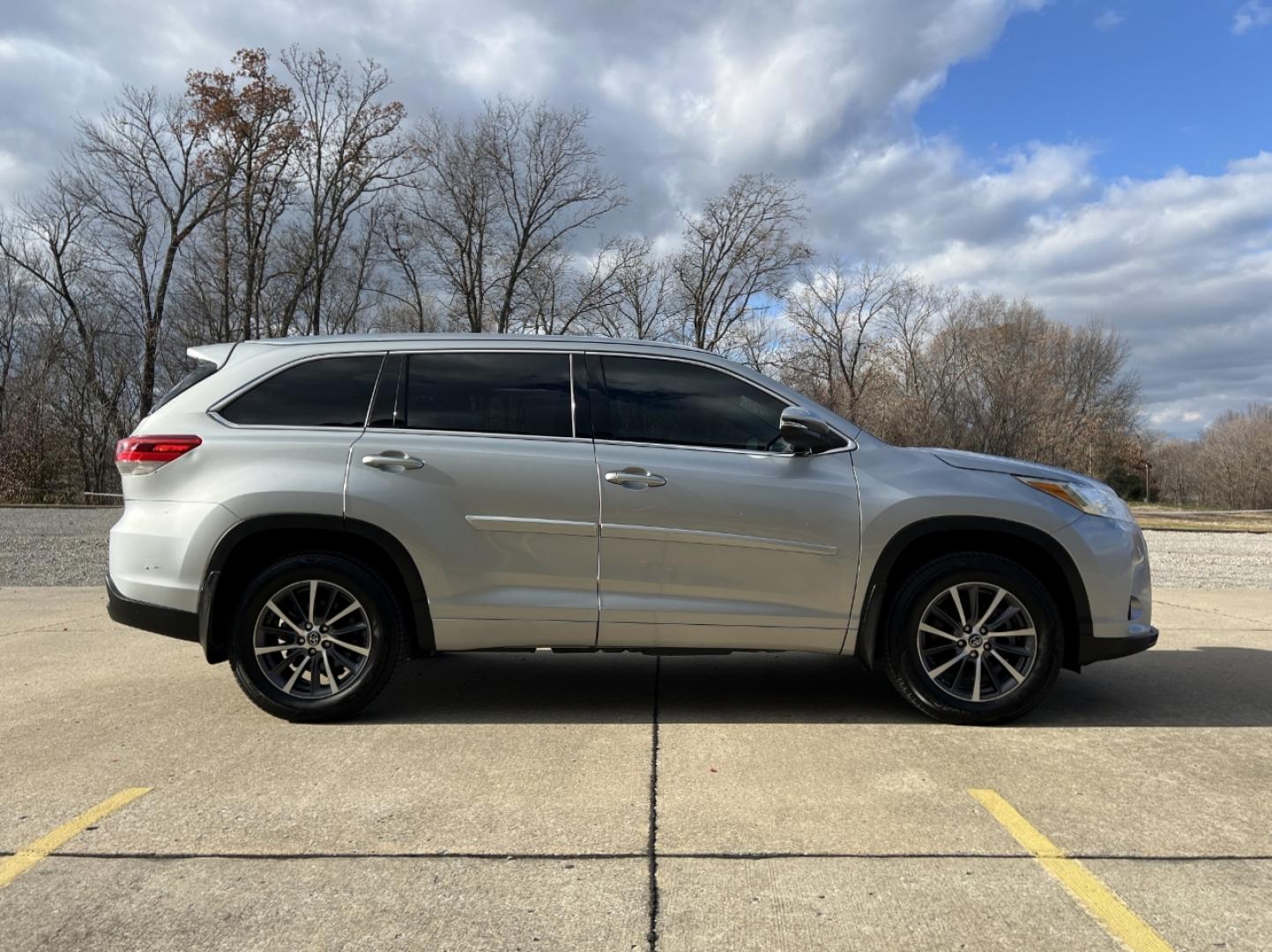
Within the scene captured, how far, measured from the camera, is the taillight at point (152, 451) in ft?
13.3

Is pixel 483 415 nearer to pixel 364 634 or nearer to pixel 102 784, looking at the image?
pixel 364 634

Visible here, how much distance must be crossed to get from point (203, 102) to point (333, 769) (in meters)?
33.0

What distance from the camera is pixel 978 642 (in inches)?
159

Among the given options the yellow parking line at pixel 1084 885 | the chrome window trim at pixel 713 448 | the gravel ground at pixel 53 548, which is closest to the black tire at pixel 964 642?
the chrome window trim at pixel 713 448

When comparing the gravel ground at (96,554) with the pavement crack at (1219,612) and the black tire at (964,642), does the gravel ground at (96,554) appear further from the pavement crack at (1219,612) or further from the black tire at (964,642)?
the black tire at (964,642)

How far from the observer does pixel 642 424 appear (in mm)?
4188

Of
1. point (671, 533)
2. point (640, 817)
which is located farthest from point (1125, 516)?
point (640, 817)

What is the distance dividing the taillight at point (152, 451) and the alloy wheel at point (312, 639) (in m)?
0.86

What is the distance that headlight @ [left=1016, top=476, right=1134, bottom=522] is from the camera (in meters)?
4.12

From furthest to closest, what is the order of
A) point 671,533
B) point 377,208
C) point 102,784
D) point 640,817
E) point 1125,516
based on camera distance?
point 377,208
point 1125,516
point 671,533
point 102,784
point 640,817

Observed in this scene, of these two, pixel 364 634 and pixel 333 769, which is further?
pixel 364 634

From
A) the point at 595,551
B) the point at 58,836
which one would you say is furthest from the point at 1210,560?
the point at 58,836

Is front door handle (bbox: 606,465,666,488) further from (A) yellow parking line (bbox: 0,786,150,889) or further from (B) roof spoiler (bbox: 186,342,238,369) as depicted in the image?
(A) yellow parking line (bbox: 0,786,150,889)

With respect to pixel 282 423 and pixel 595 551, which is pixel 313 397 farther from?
pixel 595 551
